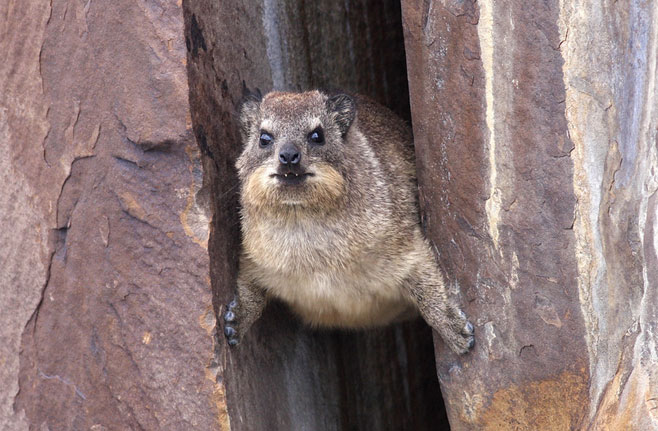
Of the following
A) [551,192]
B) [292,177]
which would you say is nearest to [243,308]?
[292,177]

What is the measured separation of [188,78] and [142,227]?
91 cm

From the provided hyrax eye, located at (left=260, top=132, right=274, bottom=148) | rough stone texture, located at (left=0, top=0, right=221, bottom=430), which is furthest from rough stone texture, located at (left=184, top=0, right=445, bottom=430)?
hyrax eye, located at (left=260, top=132, right=274, bottom=148)

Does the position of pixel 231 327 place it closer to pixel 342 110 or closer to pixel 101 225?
pixel 101 225

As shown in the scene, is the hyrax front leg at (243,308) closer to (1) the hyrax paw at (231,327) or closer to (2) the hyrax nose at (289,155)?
(1) the hyrax paw at (231,327)

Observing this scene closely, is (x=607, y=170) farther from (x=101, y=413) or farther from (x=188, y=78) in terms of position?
(x=101, y=413)

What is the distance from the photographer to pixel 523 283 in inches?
193

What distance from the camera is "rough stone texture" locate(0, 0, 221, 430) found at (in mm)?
5031

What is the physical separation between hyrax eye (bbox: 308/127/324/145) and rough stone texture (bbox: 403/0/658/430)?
0.65 m

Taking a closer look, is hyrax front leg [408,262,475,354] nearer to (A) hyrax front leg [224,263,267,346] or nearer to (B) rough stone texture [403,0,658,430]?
(B) rough stone texture [403,0,658,430]

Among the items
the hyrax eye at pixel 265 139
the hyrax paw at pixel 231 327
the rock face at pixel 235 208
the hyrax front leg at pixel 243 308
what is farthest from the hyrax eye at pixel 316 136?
the hyrax paw at pixel 231 327

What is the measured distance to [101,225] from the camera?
17.0ft

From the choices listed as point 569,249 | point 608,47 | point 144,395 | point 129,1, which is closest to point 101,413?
point 144,395

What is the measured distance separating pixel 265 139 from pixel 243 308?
3.45 ft

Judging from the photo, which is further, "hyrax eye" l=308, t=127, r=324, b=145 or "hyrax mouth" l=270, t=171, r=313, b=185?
"hyrax eye" l=308, t=127, r=324, b=145
